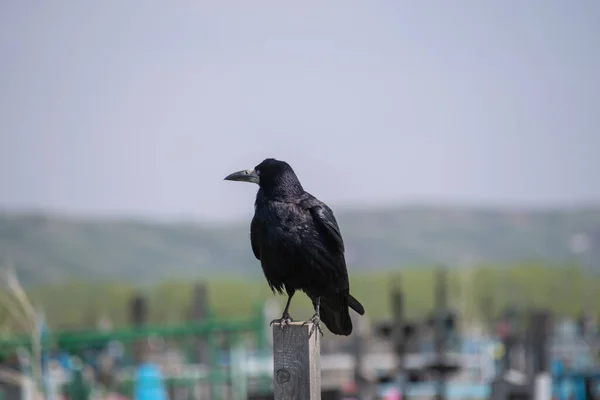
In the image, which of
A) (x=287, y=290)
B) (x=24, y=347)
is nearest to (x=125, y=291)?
(x=24, y=347)

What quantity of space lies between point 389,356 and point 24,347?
13340 mm

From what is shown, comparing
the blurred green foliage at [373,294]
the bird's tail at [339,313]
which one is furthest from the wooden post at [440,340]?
the blurred green foliage at [373,294]

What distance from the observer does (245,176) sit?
22.3ft

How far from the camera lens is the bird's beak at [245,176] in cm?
679

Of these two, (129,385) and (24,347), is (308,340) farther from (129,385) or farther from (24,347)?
(129,385)

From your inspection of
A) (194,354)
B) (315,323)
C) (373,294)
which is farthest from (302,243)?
(373,294)

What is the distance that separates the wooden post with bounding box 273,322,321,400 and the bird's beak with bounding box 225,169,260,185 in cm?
151

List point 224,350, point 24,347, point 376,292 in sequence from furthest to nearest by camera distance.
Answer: point 376,292
point 224,350
point 24,347

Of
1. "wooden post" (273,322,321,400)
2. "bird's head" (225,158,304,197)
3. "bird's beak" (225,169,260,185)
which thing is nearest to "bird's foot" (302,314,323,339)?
"wooden post" (273,322,321,400)

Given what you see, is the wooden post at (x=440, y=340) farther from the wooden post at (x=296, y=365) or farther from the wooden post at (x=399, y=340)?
the wooden post at (x=296, y=365)

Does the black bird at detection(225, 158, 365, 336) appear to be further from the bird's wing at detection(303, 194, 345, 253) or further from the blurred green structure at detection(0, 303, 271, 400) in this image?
the blurred green structure at detection(0, 303, 271, 400)

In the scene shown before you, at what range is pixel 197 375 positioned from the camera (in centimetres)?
1738

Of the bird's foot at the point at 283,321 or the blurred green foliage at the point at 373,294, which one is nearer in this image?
the bird's foot at the point at 283,321

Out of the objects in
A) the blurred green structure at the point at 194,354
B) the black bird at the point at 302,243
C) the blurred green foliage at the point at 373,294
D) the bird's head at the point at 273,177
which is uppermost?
the blurred green foliage at the point at 373,294
